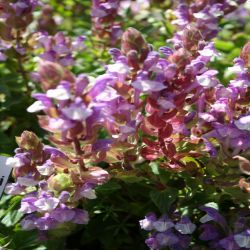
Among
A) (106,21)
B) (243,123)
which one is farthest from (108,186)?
(106,21)

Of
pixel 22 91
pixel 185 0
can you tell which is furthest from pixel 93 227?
pixel 185 0

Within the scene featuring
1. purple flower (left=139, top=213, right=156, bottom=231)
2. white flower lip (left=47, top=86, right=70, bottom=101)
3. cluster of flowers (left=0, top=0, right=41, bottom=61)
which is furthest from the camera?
cluster of flowers (left=0, top=0, right=41, bottom=61)

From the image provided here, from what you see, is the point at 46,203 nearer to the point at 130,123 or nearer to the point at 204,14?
the point at 130,123

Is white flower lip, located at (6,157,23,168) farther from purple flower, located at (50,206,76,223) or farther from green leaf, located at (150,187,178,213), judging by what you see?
green leaf, located at (150,187,178,213)

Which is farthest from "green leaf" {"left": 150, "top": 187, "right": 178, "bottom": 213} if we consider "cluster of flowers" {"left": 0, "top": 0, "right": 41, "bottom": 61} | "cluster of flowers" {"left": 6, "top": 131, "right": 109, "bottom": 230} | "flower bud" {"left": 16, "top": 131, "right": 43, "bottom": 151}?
"cluster of flowers" {"left": 0, "top": 0, "right": 41, "bottom": 61}

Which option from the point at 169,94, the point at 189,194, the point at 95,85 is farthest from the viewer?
the point at 189,194

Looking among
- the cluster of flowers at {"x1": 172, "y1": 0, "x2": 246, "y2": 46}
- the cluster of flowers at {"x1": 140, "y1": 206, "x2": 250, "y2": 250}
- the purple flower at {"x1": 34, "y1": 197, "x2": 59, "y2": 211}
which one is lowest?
the cluster of flowers at {"x1": 140, "y1": 206, "x2": 250, "y2": 250}

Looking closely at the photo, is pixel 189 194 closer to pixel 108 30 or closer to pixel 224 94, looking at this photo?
pixel 224 94

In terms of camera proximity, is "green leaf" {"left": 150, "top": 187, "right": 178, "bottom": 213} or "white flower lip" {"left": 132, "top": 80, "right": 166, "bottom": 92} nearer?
"white flower lip" {"left": 132, "top": 80, "right": 166, "bottom": 92}
